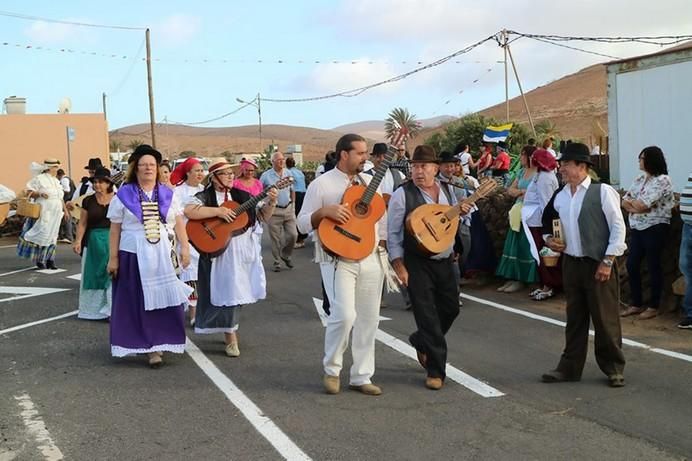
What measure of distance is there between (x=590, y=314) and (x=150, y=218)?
12.9 ft

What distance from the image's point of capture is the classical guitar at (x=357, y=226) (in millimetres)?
6332

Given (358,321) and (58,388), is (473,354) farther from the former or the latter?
(58,388)

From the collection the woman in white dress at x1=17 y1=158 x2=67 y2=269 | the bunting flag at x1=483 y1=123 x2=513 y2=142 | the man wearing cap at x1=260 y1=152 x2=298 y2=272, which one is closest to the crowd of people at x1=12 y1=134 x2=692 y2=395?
the man wearing cap at x1=260 y1=152 x2=298 y2=272

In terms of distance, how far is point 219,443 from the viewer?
17.8 ft

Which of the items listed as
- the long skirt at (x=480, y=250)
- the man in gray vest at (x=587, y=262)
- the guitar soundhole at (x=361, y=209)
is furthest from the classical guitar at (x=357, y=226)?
the long skirt at (x=480, y=250)

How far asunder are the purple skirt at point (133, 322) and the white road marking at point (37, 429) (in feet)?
3.56

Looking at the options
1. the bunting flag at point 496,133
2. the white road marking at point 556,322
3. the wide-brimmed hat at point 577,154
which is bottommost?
the white road marking at point 556,322

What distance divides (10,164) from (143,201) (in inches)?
1330

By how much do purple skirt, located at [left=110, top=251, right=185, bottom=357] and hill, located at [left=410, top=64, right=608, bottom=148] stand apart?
2301 inches

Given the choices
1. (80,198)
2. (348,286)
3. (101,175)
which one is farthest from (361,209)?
(80,198)

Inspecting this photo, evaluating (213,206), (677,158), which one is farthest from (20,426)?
(677,158)

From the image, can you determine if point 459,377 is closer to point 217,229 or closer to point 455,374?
point 455,374

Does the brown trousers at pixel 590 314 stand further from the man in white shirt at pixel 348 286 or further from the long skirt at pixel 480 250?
the long skirt at pixel 480 250

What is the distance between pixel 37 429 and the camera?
586cm
